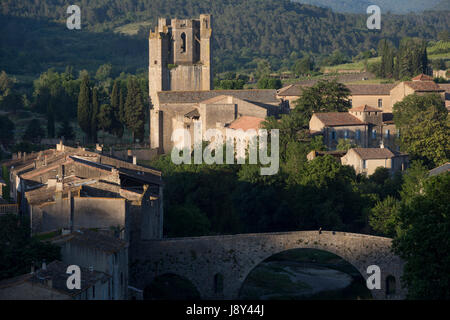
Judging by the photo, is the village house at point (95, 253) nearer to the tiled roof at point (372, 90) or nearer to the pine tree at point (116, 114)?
the pine tree at point (116, 114)

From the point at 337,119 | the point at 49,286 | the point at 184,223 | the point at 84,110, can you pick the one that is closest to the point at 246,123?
the point at 337,119

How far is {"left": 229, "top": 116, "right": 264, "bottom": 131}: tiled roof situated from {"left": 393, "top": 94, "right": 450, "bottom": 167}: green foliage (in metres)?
8.46

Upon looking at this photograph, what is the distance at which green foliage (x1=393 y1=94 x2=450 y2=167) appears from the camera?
167ft

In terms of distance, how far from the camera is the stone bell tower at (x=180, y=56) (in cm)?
6538

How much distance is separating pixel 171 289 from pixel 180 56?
35987 millimetres

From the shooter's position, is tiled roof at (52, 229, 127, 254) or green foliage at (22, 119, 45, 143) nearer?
tiled roof at (52, 229, 127, 254)

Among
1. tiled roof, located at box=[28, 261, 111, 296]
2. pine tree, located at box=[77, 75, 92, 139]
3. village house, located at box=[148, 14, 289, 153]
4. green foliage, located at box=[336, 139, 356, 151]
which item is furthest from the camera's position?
pine tree, located at box=[77, 75, 92, 139]

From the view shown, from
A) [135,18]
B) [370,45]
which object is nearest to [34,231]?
[135,18]

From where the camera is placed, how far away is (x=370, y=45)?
7761 inches

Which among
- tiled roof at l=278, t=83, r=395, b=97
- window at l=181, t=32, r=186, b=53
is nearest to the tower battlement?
window at l=181, t=32, r=186, b=53

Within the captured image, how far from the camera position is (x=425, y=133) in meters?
51.6

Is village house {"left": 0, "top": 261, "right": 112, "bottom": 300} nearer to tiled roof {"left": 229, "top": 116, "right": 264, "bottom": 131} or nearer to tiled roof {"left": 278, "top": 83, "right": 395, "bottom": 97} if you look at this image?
tiled roof {"left": 229, "top": 116, "right": 264, "bottom": 131}

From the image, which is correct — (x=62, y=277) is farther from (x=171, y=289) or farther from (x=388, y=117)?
(x=388, y=117)
